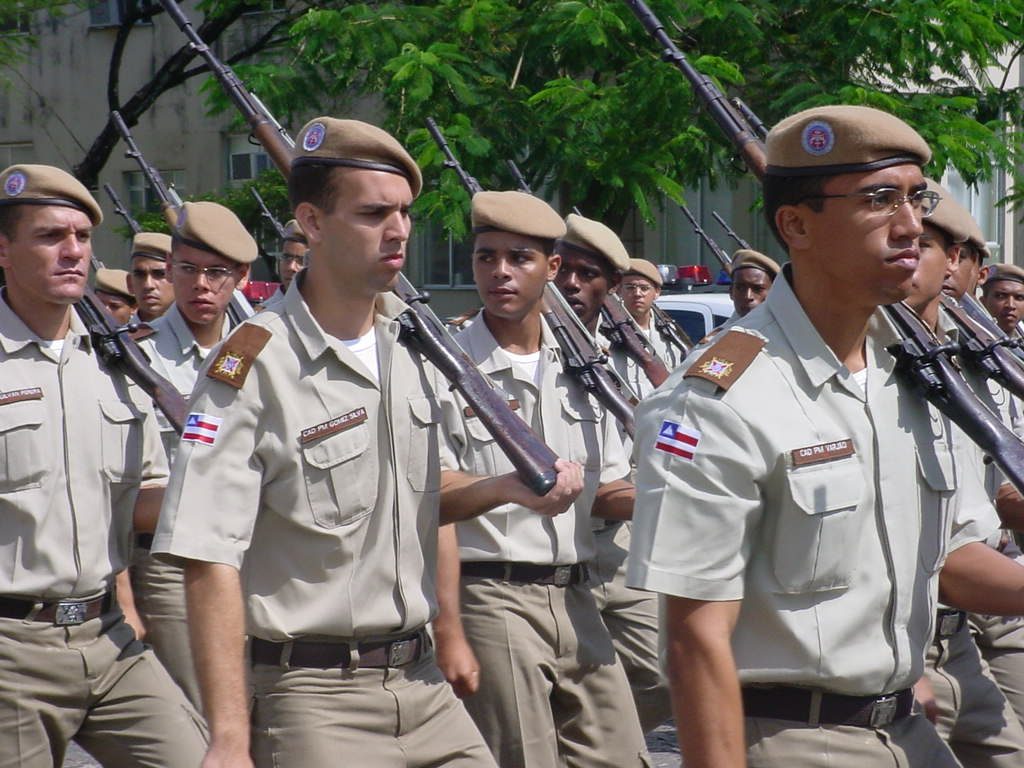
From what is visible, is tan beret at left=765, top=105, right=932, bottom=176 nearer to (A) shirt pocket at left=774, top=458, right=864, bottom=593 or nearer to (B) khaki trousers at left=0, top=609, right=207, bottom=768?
(A) shirt pocket at left=774, top=458, right=864, bottom=593

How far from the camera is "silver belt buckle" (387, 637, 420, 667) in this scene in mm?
4008

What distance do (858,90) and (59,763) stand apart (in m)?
8.61

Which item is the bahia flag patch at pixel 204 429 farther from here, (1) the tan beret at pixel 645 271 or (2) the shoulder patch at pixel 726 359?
(1) the tan beret at pixel 645 271

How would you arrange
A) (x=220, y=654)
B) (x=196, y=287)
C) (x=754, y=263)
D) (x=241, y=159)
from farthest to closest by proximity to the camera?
1. (x=241, y=159)
2. (x=754, y=263)
3. (x=196, y=287)
4. (x=220, y=654)

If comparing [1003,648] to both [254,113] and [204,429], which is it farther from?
[254,113]

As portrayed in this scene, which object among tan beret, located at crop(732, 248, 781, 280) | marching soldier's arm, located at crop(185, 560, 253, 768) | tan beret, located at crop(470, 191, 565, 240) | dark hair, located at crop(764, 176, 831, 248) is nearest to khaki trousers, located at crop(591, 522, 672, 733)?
tan beret, located at crop(470, 191, 565, 240)

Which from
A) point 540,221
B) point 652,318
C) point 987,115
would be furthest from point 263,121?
point 987,115

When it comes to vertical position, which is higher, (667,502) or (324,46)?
(324,46)

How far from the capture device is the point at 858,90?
1205 cm

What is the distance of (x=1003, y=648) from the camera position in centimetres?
562

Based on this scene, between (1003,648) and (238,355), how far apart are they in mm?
2896

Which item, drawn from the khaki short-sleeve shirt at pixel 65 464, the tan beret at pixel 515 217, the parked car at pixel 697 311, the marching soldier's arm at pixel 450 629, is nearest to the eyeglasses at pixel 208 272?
the tan beret at pixel 515 217

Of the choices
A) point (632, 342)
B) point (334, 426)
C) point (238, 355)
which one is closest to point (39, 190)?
point (238, 355)

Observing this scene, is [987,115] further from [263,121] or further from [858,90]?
[263,121]
